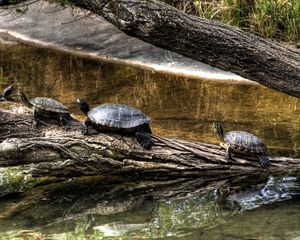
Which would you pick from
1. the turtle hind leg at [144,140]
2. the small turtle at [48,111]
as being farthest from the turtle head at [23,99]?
the turtle hind leg at [144,140]

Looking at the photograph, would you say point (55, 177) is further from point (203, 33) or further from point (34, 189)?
point (203, 33)

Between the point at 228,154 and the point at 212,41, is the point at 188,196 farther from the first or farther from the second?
the point at 212,41

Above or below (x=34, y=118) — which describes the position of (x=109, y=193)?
below

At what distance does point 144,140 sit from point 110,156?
1.15 ft

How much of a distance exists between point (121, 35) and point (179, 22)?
635cm

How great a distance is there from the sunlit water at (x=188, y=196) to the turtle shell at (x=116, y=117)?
562 mm

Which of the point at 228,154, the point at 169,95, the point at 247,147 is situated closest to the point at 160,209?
the point at 228,154

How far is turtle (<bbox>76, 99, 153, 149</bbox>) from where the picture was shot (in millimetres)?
5645

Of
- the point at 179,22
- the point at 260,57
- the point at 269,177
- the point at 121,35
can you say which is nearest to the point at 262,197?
the point at 269,177

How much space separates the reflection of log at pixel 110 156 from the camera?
5523 mm

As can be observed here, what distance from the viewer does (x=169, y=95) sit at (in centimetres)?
862

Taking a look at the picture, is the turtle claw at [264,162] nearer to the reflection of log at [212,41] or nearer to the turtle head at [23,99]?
the reflection of log at [212,41]

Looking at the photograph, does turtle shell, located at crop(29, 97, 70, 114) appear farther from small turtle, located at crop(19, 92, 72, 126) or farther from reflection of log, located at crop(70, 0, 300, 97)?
reflection of log, located at crop(70, 0, 300, 97)

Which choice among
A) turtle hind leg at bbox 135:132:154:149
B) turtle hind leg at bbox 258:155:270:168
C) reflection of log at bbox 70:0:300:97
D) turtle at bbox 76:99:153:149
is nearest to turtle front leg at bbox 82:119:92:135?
turtle at bbox 76:99:153:149
